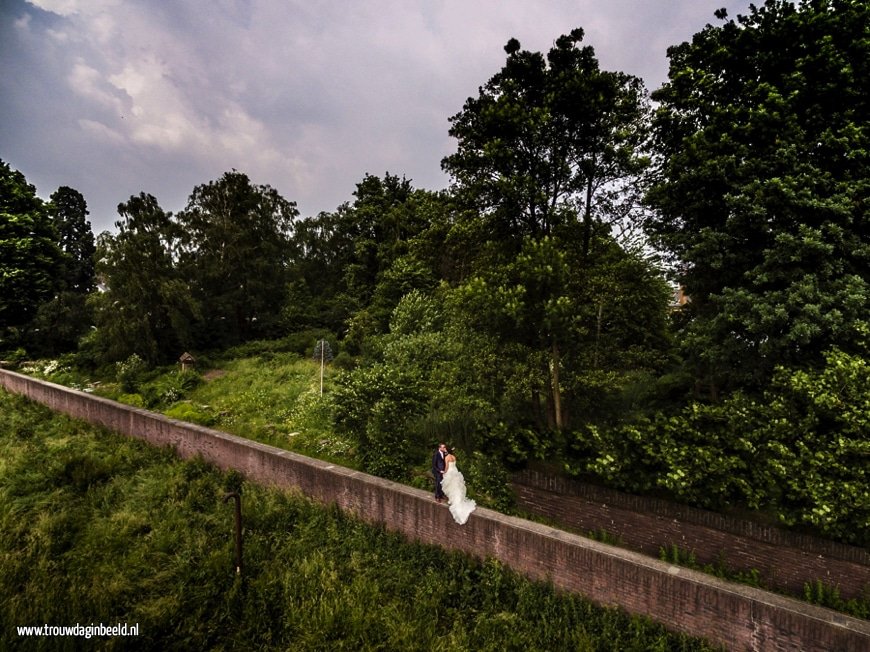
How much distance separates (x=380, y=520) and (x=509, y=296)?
543cm

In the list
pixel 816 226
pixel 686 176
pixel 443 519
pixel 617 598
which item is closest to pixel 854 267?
pixel 816 226

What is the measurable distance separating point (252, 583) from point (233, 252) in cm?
2657

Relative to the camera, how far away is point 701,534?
8.09 meters

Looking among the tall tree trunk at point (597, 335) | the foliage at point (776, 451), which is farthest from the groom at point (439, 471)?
the tall tree trunk at point (597, 335)

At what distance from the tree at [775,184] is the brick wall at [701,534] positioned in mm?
2943

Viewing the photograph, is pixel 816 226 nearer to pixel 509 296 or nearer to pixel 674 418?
pixel 674 418

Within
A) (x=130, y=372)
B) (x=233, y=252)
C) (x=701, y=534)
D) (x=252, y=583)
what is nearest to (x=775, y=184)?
(x=701, y=534)

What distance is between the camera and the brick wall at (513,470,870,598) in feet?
23.3

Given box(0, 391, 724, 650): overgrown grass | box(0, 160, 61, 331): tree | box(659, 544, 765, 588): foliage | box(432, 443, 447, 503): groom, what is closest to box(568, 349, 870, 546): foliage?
box(659, 544, 765, 588): foliage

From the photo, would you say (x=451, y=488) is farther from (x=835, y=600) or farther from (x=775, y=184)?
(x=775, y=184)

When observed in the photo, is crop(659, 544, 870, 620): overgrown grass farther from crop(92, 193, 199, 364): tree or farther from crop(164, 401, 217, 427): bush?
crop(92, 193, 199, 364): tree

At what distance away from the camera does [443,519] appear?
7.55m

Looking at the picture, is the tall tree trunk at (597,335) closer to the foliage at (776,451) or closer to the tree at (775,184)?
the tree at (775,184)

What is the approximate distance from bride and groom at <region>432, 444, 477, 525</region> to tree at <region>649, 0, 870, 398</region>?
5.49 metres
